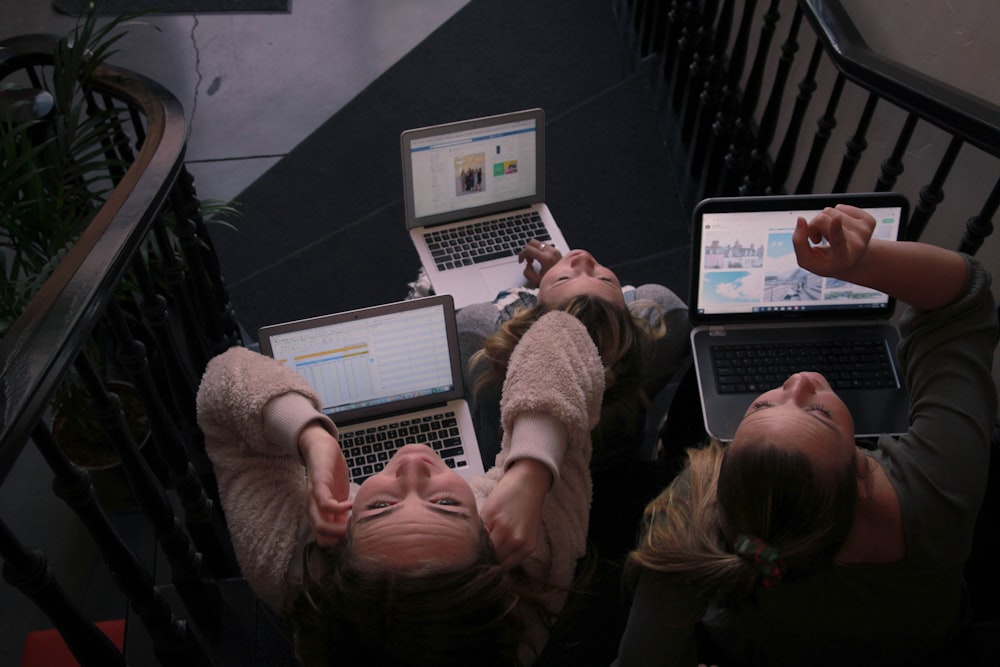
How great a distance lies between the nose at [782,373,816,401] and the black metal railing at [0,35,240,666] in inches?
45.5

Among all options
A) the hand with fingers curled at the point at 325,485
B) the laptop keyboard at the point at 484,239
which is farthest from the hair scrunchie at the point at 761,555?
the laptop keyboard at the point at 484,239

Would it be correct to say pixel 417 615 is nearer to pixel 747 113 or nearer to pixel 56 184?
pixel 56 184

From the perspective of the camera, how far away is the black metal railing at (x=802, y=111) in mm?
1837

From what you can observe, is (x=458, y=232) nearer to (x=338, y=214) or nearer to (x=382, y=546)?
(x=338, y=214)

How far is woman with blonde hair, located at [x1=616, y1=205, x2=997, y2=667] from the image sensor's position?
1.31 meters

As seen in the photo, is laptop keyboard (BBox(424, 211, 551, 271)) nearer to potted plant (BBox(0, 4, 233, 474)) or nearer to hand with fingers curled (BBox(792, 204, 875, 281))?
potted plant (BBox(0, 4, 233, 474))

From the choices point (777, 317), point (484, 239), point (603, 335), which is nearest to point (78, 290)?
point (603, 335)

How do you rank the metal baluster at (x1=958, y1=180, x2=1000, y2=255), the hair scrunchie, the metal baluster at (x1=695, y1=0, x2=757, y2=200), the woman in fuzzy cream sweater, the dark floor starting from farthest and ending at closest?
the dark floor, the metal baluster at (x1=695, y1=0, x2=757, y2=200), the metal baluster at (x1=958, y1=180, x2=1000, y2=255), the hair scrunchie, the woman in fuzzy cream sweater

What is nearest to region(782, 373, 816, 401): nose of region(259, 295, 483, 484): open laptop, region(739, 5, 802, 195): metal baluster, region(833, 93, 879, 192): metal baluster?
region(259, 295, 483, 484): open laptop

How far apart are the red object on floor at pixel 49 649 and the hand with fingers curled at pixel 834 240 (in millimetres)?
1892

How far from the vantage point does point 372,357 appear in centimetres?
193

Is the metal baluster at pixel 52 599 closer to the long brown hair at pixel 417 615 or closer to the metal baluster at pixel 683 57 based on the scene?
the long brown hair at pixel 417 615

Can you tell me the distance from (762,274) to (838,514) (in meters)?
0.77

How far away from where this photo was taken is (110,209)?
59.5 inches
